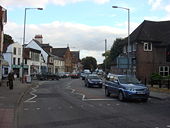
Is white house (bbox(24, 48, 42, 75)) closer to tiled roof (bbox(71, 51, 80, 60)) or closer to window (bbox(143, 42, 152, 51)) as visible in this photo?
window (bbox(143, 42, 152, 51))

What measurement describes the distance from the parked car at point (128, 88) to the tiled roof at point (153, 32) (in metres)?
24.6

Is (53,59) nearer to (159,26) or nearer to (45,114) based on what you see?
(159,26)

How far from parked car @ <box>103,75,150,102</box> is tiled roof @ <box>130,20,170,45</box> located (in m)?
24.6

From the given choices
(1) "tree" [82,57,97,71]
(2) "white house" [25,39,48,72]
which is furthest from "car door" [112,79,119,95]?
(1) "tree" [82,57,97,71]

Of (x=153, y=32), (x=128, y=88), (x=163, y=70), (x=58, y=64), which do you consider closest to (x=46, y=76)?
(x=153, y=32)

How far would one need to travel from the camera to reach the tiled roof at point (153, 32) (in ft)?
151

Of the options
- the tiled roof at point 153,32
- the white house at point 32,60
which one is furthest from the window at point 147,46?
the white house at point 32,60

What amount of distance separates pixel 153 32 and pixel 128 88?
30398 millimetres

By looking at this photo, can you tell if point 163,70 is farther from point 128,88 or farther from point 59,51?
point 59,51

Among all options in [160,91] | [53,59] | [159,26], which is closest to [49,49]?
[53,59]

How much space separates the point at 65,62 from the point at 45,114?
3987 inches

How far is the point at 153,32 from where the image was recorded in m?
48.1

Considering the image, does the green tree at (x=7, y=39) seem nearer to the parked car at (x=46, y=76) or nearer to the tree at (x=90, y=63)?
the parked car at (x=46, y=76)

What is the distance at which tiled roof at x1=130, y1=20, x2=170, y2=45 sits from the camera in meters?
46.0
